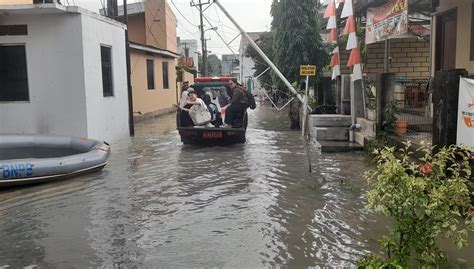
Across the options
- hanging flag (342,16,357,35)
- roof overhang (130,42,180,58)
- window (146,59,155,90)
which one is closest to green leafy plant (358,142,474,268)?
hanging flag (342,16,357,35)

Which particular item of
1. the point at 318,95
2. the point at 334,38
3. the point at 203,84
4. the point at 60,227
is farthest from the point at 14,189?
the point at 318,95

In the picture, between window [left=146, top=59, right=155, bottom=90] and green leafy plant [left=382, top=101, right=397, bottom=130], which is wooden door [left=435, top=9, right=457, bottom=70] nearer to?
green leafy plant [left=382, top=101, right=397, bottom=130]

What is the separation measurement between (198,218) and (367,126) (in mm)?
6879

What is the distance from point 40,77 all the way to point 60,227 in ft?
21.3

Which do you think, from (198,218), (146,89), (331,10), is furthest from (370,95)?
(146,89)

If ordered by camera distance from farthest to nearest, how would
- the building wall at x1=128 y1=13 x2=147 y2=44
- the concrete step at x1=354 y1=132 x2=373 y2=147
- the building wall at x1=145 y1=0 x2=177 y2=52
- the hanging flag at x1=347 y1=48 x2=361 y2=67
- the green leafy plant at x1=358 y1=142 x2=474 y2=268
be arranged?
the building wall at x1=128 y1=13 x2=147 y2=44 < the building wall at x1=145 y1=0 x2=177 y2=52 < the hanging flag at x1=347 y1=48 x2=361 y2=67 < the concrete step at x1=354 y1=132 x2=373 y2=147 < the green leafy plant at x1=358 y1=142 x2=474 y2=268

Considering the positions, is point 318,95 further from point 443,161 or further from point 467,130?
point 443,161

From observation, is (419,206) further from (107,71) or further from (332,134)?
(107,71)

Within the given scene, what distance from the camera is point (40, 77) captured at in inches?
460

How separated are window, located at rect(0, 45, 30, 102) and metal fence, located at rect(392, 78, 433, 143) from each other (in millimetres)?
8821

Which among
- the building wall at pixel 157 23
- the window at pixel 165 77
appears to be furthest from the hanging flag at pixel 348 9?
the building wall at pixel 157 23

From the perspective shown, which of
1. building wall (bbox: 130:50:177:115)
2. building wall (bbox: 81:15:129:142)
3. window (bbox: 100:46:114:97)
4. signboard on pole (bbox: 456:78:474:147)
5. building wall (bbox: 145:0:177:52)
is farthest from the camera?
building wall (bbox: 145:0:177:52)

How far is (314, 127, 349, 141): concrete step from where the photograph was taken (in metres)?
13.4

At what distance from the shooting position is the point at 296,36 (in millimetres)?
18344
